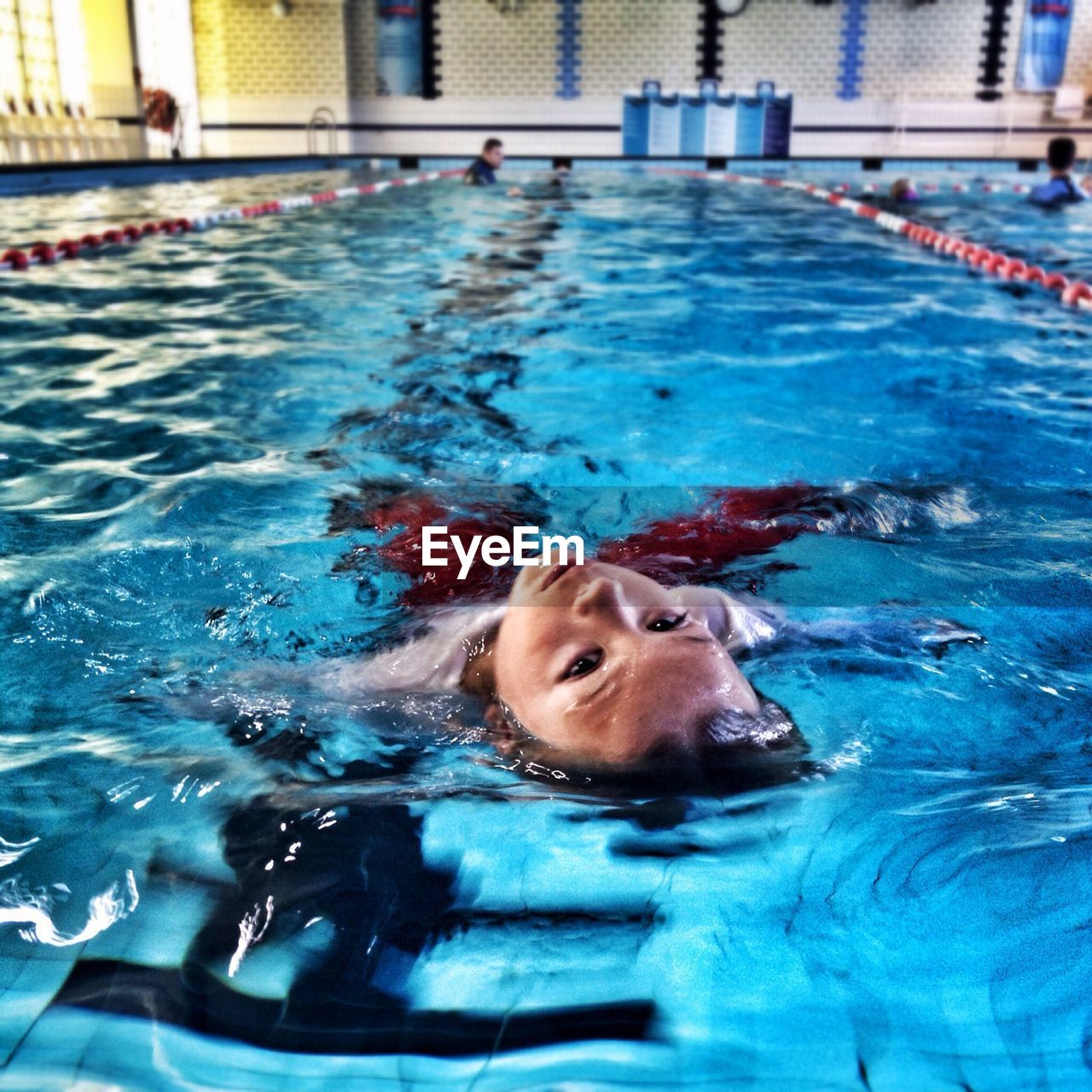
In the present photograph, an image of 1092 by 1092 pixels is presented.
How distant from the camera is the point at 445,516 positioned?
284 centimetres

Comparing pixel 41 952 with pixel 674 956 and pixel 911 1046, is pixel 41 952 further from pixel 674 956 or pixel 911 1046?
pixel 911 1046

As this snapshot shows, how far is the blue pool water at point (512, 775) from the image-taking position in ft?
3.72

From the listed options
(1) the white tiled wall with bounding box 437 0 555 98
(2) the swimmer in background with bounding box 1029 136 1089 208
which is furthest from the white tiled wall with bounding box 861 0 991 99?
(2) the swimmer in background with bounding box 1029 136 1089 208

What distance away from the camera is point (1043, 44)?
20.0 metres

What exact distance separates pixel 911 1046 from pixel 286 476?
2589 mm

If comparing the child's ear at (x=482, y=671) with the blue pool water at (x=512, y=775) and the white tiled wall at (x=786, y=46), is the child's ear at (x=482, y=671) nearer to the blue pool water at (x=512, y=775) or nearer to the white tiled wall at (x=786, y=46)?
the blue pool water at (x=512, y=775)

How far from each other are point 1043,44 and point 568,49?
28.6ft

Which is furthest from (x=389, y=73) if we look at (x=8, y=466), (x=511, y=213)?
(x=8, y=466)

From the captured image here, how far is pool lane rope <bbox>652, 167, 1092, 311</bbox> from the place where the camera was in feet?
21.2

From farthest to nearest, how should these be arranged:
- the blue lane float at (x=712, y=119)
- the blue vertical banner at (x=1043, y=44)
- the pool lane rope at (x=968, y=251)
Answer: the blue lane float at (x=712, y=119), the blue vertical banner at (x=1043, y=44), the pool lane rope at (x=968, y=251)

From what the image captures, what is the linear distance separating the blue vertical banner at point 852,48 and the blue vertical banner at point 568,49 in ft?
16.1

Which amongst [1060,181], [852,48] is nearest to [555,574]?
[1060,181]

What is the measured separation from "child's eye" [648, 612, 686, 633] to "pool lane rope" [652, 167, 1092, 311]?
18.0 ft

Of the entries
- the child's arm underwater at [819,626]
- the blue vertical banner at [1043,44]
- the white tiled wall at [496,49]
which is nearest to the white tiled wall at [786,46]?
the blue vertical banner at [1043,44]
